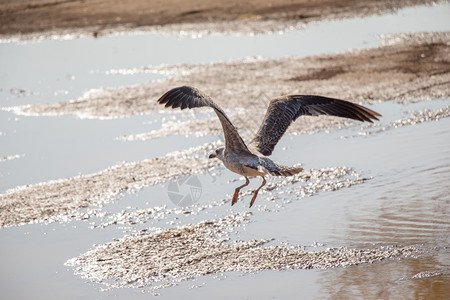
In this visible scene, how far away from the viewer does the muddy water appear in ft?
20.5

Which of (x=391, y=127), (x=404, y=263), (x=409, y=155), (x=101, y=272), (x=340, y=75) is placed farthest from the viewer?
(x=340, y=75)

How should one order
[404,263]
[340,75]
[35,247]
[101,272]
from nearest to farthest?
[404,263], [101,272], [35,247], [340,75]

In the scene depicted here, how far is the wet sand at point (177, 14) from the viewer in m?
20.4

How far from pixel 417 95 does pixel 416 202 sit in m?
4.76

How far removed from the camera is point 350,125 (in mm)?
11000

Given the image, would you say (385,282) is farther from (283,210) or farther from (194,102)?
(194,102)

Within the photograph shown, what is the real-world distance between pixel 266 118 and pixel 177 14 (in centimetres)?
1501

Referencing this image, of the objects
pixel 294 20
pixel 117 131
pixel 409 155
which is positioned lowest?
pixel 409 155

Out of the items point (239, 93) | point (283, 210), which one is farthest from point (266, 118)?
point (239, 93)

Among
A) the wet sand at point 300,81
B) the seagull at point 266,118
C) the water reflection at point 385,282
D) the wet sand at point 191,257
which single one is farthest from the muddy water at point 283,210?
the seagull at point 266,118

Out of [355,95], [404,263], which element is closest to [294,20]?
[355,95]

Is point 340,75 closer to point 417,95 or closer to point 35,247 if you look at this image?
point 417,95

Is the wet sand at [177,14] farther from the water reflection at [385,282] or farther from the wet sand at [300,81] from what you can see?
the water reflection at [385,282]

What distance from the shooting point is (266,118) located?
7.59m
